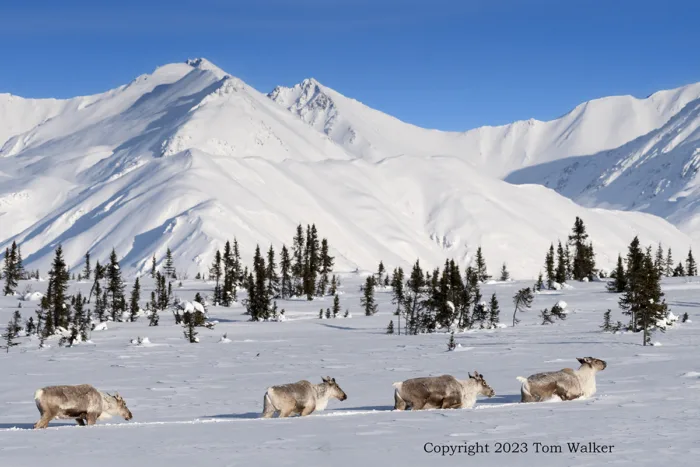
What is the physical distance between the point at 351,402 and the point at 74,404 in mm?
6793

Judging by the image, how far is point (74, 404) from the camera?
15.8 meters

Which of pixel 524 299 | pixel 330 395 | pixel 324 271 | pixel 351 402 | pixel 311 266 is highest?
pixel 311 266

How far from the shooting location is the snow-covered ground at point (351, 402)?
11945mm

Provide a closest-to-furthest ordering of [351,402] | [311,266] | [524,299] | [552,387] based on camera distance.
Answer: [552,387], [351,402], [524,299], [311,266]

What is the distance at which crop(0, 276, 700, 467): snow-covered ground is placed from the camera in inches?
470

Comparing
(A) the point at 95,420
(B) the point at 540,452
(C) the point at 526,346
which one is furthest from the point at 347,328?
(B) the point at 540,452

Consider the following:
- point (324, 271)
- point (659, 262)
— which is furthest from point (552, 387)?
point (659, 262)

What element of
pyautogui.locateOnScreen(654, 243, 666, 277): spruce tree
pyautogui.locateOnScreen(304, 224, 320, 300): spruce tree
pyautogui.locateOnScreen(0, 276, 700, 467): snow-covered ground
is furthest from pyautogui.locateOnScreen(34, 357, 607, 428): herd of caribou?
pyautogui.locateOnScreen(304, 224, 320, 300): spruce tree

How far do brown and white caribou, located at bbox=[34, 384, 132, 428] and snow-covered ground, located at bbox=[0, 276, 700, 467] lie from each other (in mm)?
334

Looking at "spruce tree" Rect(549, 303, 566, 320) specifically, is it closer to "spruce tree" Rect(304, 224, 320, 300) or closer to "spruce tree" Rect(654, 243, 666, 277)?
"spruce tree" Rect(654, 243, 666, 277)

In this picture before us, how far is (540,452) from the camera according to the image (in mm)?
11664

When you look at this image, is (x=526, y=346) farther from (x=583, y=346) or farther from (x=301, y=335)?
(x=301, y=335)

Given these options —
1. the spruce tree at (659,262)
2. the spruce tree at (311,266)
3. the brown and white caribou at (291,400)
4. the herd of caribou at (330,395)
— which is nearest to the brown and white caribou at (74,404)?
the herd of caribou at (330,395)

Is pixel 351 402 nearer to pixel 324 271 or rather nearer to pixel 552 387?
pixel 552 387
